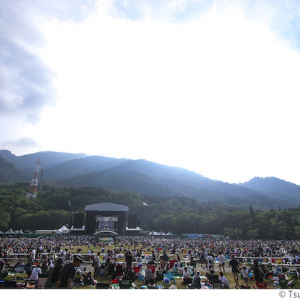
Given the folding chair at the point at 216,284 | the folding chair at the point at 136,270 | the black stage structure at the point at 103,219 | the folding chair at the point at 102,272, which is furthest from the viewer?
the black stage structure at the point at 103,219

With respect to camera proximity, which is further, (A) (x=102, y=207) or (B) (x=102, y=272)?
(A) (x=102, y=207)

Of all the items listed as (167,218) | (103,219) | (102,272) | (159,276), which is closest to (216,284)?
(159,276)

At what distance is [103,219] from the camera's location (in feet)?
217

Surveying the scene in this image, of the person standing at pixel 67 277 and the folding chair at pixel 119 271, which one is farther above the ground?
the person standing at pixel 67 277

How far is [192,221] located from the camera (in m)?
86.0

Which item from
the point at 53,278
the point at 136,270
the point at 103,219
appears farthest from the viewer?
the point at 103,219

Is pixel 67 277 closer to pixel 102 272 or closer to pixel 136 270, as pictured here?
pixel 136 270

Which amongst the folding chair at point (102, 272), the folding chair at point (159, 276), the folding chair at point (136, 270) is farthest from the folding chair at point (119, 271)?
the folding chair at point (159, 276)

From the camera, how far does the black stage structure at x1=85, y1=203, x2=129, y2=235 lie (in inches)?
2591

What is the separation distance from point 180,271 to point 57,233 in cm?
5155

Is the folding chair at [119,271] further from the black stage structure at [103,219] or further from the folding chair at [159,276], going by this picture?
the black stage structure at [103,219]

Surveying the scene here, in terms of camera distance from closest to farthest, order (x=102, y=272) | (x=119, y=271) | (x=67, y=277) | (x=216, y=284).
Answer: (x=67, y=277) → (x=216, y=284) → (x=119, y=271) → (x=102, y=272)

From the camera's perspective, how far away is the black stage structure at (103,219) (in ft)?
216
